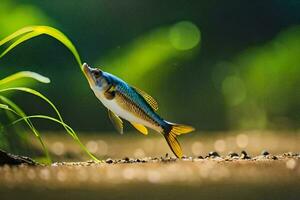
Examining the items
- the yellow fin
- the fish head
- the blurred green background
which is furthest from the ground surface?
the blurred green background

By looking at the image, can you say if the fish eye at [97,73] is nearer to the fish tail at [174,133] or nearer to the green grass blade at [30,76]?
the green grass blade at [30,76]

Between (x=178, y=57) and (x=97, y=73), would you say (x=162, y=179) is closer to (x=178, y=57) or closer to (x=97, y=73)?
(x=97, y=73)

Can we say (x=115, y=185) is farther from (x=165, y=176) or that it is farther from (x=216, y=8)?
(x=216, y=8)

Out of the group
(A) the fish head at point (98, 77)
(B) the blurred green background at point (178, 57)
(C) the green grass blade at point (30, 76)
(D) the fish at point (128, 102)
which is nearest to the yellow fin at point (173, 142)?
(D) the fish at point (128, 102)

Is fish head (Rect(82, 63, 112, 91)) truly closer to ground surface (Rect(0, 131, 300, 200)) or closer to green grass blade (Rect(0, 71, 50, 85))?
green grass blade (Rect(0, 71, 50, 85))

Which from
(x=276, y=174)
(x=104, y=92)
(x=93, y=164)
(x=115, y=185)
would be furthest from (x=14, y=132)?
(x=276, y=174)

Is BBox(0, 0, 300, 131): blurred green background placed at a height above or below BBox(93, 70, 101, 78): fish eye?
above
